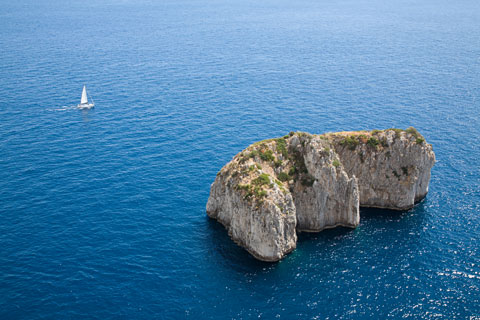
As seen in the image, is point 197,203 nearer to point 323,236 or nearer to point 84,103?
point 323,236

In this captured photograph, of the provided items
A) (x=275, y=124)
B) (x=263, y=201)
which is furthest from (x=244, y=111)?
(x=263, y=201)

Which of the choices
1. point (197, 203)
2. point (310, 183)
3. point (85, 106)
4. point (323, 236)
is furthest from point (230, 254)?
point (85, 106)

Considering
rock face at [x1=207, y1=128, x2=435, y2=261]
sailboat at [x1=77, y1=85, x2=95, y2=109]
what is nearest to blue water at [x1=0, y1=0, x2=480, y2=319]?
sailboat at [x1=77, y1=85, x2=95, y2=109]

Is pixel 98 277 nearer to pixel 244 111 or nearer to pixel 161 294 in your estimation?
pixel 161 294

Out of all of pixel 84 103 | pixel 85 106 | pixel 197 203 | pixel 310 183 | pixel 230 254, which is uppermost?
pixel 84 103

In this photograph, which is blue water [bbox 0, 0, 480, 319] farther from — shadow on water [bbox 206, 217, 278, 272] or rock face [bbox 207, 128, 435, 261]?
rock face [bbox 207, 128, 435, 261]
